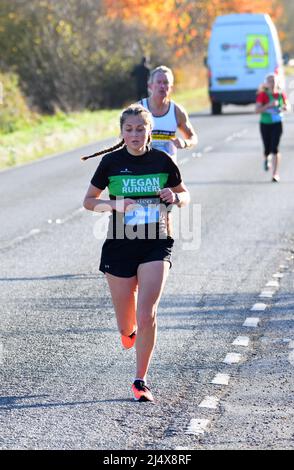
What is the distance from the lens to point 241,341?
8688mm

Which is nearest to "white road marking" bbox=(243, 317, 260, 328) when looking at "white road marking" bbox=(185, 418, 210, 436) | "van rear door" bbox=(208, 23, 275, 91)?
"white road marking" bbox=(185, 418, 210, 436)

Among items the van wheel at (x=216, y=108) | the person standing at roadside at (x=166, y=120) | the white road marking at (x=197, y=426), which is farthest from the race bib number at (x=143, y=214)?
the van wheel at (x=216, y=108)

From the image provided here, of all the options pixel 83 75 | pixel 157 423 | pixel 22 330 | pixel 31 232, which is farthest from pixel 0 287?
pixel 83 75

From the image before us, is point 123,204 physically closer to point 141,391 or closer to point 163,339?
point 141,391

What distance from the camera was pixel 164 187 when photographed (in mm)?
7348

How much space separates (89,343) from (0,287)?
2575mm

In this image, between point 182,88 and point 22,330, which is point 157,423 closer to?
point 22,330

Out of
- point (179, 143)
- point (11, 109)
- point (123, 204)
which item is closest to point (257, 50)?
point (11, 109)

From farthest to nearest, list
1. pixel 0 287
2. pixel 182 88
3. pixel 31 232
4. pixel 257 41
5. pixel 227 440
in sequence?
pixel 182 88 → pixel 257 41 → pixel 31 232 → pixel 0 287 → pixel 227 440

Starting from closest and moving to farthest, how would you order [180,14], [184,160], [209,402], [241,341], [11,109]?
1. [209,402]
2. [241,341]
3. [184,160]
4. [11,109]
5. [180,14]

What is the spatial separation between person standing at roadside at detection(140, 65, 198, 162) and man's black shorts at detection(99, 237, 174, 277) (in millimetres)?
4011

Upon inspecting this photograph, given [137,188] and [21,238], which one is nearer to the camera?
[137,188]

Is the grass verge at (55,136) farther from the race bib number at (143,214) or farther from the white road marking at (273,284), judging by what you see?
the race bib number at (143,214)

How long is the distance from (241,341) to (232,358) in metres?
0.54
